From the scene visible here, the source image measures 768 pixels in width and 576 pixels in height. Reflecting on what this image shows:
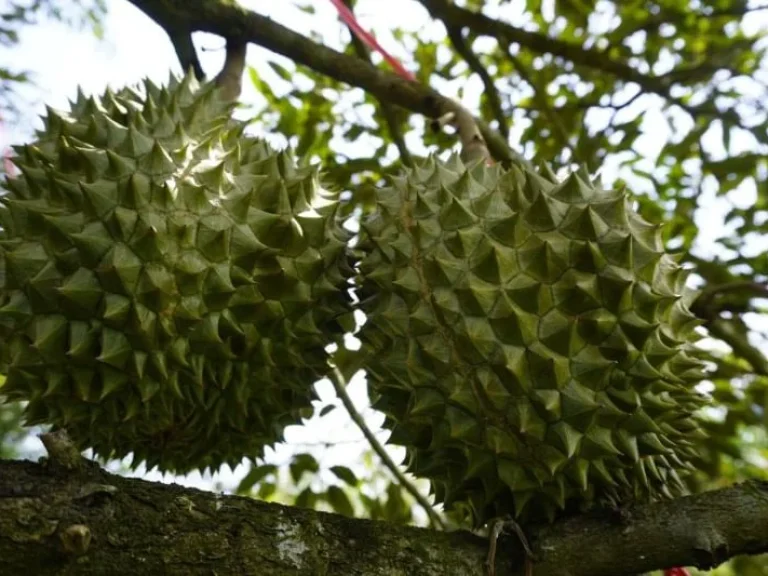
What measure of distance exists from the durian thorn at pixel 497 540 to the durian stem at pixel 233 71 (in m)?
1.42

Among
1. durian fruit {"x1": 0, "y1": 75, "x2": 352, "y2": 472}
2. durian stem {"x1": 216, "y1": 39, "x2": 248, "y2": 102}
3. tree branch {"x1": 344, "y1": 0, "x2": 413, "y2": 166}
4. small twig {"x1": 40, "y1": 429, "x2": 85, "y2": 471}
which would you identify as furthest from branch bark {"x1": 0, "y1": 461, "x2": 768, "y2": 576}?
tree branch {"x1": 344, "y1": 0, "x2": 413, "y2": 166}

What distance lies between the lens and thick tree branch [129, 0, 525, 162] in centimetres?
240

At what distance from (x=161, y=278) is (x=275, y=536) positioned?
0.60 meters

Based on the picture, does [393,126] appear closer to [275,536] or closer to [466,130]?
[466,130]

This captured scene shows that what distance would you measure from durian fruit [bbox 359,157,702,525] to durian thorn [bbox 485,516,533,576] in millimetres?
182

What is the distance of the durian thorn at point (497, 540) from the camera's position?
144cm

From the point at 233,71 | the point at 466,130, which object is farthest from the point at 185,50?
the point at 466,130

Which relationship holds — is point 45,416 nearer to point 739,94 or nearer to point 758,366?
point 758,366

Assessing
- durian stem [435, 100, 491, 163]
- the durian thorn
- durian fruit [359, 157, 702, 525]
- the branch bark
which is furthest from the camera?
durian stem [435, 100, 491, 163]

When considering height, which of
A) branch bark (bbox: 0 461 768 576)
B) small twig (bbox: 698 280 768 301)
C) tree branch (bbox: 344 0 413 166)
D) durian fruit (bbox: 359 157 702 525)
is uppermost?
tree branch (bbox: 344 0 413 166)

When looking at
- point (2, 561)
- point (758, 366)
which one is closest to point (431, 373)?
point (2, 561)

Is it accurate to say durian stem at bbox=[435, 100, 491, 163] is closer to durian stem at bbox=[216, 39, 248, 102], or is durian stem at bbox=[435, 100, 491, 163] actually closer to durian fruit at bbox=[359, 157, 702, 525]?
durian fruit at bbox=[359, 157, 702, 525]

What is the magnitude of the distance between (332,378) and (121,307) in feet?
3.78

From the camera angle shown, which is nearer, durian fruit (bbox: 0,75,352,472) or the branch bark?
the branch bark
